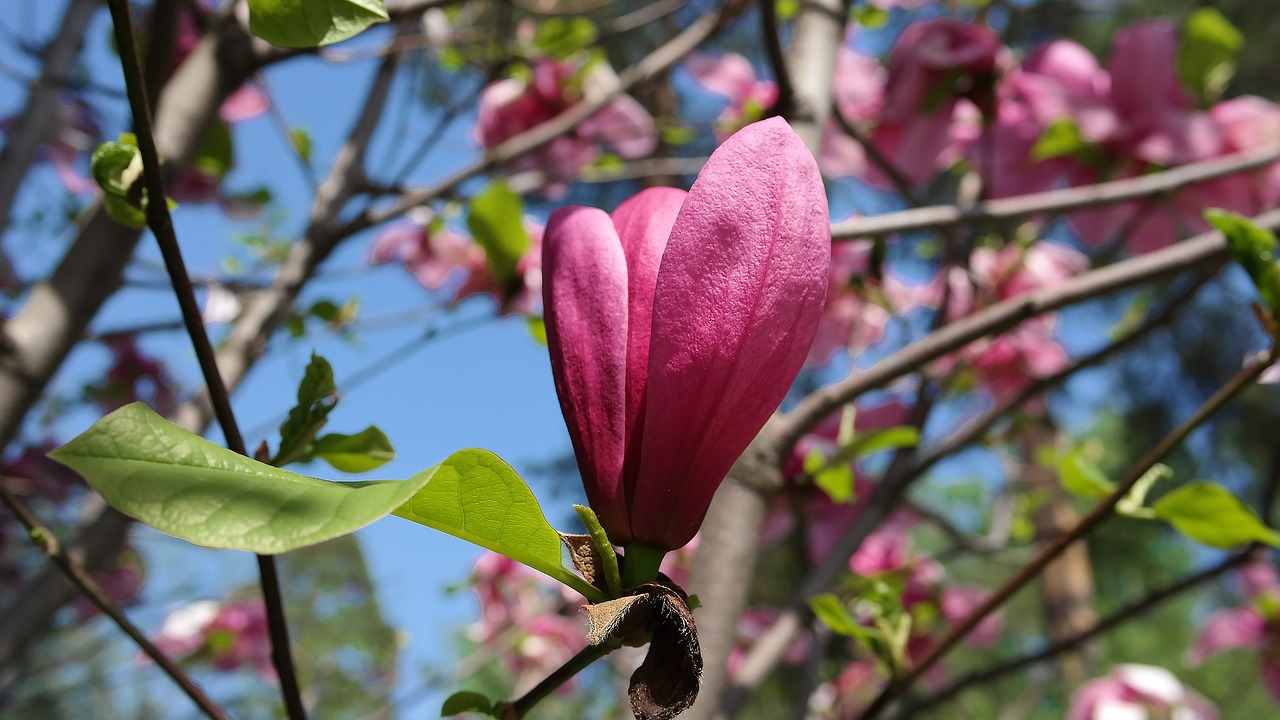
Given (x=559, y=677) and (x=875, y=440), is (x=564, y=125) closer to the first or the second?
(x=875, y=440)

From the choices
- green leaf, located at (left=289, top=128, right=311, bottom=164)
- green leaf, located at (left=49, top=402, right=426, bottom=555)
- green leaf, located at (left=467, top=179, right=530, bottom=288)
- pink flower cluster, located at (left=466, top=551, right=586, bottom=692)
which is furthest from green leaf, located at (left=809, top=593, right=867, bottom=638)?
pink flower cluster, located at (left=466, top=551, right=586, bottom=692)

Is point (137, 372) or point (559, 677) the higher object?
point (559, 677)

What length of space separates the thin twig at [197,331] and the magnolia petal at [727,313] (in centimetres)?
18

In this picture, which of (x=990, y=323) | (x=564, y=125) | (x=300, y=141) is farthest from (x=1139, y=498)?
(x=300, y=141)

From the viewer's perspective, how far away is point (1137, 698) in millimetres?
1484

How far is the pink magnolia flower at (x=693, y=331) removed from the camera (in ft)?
1.06

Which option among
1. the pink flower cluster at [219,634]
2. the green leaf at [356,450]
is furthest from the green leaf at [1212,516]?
the pink flower cluster at [219,634]

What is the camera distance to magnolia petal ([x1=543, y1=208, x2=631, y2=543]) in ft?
1.15

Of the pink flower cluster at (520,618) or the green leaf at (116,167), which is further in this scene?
the pink flower cluster at (520,618)

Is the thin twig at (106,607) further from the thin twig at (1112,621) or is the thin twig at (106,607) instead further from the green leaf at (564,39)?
the green leaf at (564,39)

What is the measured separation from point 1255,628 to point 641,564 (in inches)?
65.6

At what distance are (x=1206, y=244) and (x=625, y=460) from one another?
617 millimetres

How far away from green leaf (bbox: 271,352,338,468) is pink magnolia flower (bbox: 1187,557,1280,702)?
157 centimetres

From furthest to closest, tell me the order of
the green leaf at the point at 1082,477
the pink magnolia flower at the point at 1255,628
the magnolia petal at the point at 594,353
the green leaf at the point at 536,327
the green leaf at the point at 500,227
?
the pink magnolia flower at the point at 1255,628
the green leaf at the point at 500,227
the green leaf at the point at 536,327
the green leaf at the point at 1082,477
the magnolia petal at the point at 594,353
